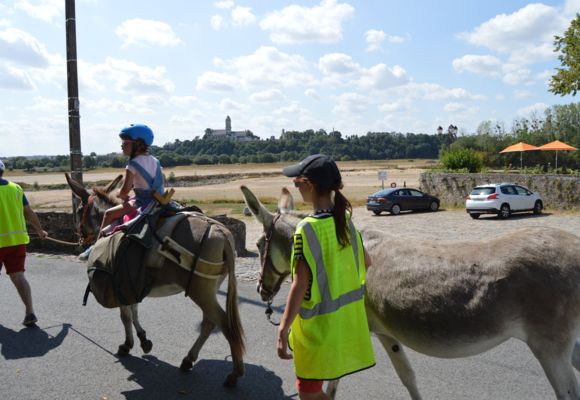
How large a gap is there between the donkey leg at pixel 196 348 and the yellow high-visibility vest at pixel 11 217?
3505 mm

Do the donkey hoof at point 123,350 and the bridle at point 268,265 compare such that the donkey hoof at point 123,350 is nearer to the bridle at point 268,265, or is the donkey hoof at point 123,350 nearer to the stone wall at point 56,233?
the bridle at point 268,265

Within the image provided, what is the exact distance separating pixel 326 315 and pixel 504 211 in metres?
23.8

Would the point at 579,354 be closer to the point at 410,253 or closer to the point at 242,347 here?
the point at 410,253

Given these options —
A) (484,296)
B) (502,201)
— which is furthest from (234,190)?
(484,296)

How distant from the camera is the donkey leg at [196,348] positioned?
17.9 ft

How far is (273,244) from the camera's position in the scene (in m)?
4.14

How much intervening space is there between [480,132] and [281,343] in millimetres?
84532

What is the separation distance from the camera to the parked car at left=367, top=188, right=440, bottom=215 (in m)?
28.4

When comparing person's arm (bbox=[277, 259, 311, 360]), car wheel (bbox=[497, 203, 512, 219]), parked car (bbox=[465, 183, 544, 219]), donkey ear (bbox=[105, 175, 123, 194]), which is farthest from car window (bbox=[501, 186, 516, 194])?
person's arm (bbox=[277, 259, 311, 360])

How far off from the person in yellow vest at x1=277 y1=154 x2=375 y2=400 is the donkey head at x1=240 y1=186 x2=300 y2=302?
3.36 ft

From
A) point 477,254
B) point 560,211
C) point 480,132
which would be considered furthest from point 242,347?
point 480,132

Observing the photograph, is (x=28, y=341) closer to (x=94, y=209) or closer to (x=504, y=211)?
(x=94, y=209)

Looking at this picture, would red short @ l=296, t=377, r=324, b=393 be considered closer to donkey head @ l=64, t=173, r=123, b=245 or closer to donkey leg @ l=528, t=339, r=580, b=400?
donkey leg @ l=528, t=339, r=580, b=400

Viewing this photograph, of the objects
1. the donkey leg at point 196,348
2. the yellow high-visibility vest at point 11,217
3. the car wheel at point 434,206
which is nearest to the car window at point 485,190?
the car wheel at point 434,206
